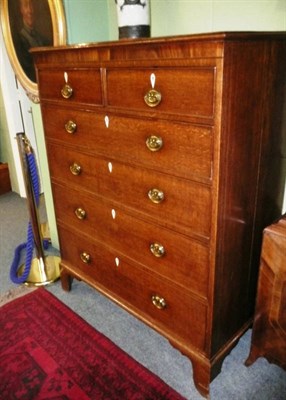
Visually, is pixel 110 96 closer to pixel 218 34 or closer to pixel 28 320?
pixel 218 34

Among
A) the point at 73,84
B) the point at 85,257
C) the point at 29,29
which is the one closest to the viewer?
the point at 73,84

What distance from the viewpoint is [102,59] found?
1.28 m

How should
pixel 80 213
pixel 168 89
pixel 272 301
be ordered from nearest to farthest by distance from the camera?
pixel 168 89 < pixel 272 301 < pixel 80 213

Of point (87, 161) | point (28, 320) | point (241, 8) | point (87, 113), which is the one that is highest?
point (241, 8)

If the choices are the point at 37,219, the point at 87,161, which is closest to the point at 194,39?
the point at 87,161

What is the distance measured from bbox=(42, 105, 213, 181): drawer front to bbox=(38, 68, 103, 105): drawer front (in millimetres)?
58

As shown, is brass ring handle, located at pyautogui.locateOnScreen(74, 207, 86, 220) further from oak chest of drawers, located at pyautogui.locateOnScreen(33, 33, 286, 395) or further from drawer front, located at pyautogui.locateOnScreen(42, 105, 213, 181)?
drawer front, located at pyautogui.locateOnScreen(42, 105, 213, 181)

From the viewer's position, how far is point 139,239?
1.46 meters

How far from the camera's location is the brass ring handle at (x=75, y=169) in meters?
1.63

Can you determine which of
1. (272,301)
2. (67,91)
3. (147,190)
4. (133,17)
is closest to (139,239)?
(147,190)

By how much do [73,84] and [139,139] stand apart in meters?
0.44

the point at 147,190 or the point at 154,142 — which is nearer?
the point at 154,142

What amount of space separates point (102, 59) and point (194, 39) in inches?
17.2

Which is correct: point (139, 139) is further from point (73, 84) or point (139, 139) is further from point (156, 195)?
point (73, 84)
